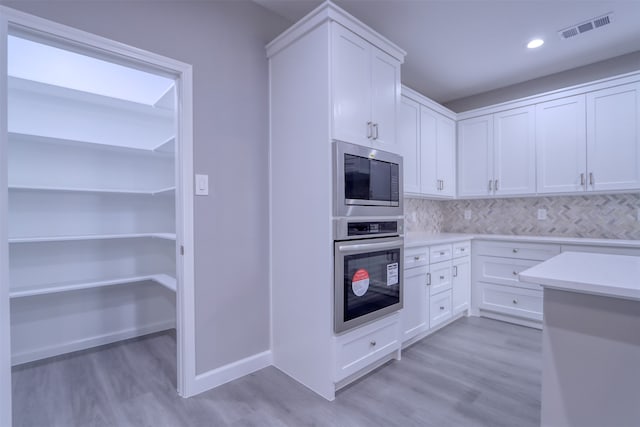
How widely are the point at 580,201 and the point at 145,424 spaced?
4.32 meters

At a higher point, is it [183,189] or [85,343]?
[183,189]

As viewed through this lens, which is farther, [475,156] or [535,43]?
[475,156]

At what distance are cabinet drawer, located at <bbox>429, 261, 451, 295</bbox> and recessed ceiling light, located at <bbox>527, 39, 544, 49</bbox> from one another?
7.22ft

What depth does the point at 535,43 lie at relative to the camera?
9.02 feet

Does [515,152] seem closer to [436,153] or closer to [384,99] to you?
[436,153]

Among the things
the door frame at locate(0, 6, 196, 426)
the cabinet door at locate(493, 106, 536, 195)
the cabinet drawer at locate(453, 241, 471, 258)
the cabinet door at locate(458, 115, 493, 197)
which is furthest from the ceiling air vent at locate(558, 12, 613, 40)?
the door frame at locate(0, 6, 196, 426)

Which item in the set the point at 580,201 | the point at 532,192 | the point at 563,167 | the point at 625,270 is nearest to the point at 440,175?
the point at 532,192

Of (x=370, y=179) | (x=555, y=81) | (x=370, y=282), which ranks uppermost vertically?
(x=555, y=81)

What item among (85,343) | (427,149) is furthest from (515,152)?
(85,343)

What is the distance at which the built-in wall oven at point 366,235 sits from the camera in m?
1.86

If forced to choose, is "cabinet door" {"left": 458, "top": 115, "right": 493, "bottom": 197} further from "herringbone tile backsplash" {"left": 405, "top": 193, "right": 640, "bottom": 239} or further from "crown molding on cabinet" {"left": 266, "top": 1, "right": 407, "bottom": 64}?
"crown molding on cabinet" {"left": 266, "top": 1, "right": 407, "bottom": 64}

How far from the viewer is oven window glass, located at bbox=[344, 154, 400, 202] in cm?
193

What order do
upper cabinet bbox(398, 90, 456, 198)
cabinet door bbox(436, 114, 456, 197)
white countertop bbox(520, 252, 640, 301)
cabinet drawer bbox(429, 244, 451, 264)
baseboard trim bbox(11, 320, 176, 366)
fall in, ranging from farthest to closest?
cabinet door bbox(436, 114, 456, 197) → upper cabinet bbox(398, 90, 456, 198) → cabinet drawer bbox(429, 244, 451, 264) → baseboard trim bbox(11, 320, 176, 366) → white countertop bbox(520, 252, 640, 301)

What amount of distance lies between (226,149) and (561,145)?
3.36 metres
